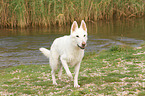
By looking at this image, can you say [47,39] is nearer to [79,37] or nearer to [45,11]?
[45,11]

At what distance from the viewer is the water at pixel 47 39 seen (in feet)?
56.2

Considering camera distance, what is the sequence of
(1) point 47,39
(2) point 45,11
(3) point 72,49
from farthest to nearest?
(2) point 45,11
(1) point 47,39
(3) point 72,49

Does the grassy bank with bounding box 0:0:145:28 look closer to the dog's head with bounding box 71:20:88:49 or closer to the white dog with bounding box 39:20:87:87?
the white dog with bounding box 39:20:87:87

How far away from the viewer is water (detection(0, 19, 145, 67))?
17.1 metres

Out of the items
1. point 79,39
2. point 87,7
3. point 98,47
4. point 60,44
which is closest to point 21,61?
point 98,47

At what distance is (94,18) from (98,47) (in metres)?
11.4

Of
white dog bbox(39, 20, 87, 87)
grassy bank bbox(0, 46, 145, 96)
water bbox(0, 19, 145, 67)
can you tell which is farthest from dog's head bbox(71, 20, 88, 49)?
water bbox(0, 19, 145, 67)

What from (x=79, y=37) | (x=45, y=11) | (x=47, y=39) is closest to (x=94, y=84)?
(x=79, y=37)

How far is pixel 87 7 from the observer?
2786cm

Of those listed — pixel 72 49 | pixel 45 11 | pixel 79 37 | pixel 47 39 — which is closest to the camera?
pixel 79 37

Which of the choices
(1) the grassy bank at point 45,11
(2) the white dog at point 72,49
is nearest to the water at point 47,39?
(1) the grassy bank at point 45,11

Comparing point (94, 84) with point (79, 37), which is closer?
point (79, 37)

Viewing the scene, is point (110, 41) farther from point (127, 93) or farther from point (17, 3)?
point (127, 93)

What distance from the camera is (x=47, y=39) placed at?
75.6 feet
